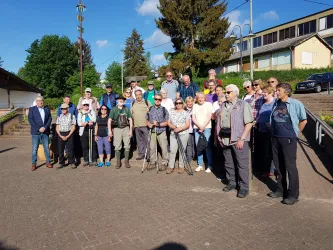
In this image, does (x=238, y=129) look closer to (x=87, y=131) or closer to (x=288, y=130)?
(x=288, y=130)

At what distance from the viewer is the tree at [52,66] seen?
171 ft

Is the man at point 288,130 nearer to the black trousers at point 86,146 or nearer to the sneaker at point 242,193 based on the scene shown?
the sneaker at point 242,193

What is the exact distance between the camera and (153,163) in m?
7.67

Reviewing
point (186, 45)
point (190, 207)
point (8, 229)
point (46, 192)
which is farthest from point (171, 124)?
point (186, 45)

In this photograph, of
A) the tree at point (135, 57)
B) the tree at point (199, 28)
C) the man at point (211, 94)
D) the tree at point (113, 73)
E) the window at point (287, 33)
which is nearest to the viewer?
the man at point (211, 94)

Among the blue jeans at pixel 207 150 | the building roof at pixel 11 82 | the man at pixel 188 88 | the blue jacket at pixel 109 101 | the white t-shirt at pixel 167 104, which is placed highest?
the building roof at pixel 11 82

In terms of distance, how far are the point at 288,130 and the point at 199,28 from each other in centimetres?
2616

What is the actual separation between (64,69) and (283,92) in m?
54.5

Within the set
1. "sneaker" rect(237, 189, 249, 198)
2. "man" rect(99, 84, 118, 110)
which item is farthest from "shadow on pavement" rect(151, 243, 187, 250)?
"man" rect(99, 84, 118, 110)

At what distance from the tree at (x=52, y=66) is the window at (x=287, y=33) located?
3902 centimetres

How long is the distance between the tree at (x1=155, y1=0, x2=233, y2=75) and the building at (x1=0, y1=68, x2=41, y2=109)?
48.9ft

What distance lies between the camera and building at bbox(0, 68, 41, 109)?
2250 centimetres

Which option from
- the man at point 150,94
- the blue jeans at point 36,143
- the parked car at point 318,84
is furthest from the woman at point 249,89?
the parked car at point 318,84

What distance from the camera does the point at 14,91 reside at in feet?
81.8
